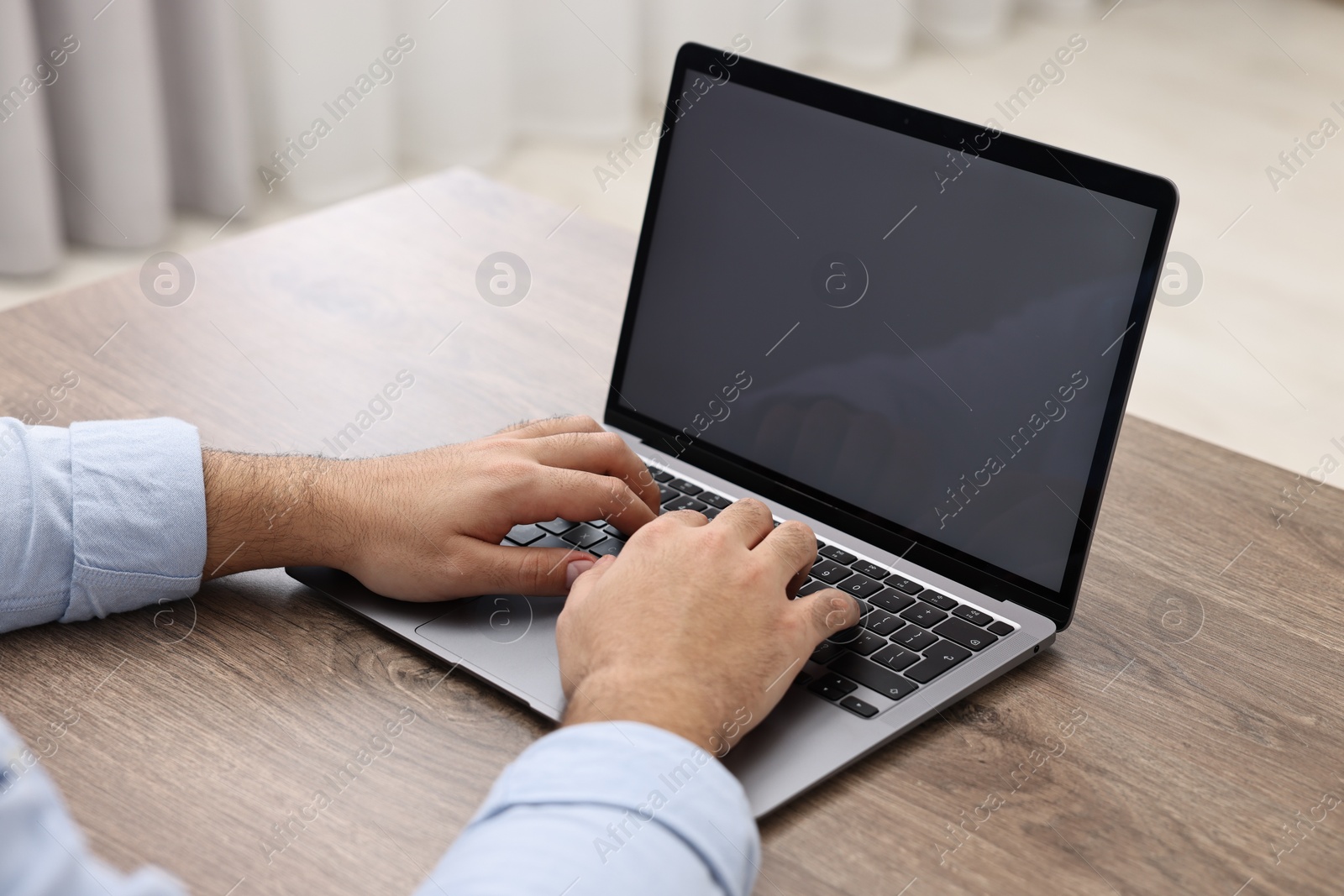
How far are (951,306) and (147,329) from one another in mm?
742

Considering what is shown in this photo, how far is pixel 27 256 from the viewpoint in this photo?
2498 millimetres

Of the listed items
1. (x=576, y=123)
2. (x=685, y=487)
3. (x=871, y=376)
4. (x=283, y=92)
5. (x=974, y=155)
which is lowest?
(x=576, y=123)

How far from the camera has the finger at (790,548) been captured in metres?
0.77

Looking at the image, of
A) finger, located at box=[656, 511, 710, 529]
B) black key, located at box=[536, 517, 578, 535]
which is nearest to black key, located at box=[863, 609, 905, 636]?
finger, located at box=[656, 511, 710, 529]

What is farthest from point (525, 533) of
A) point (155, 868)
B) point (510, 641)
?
point (155, 868)

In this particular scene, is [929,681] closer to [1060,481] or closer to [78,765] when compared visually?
[1060,481]

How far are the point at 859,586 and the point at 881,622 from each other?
0.04 m

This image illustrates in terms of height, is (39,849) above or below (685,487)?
above

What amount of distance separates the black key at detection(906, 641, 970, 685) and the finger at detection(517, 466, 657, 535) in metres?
→ 0.22

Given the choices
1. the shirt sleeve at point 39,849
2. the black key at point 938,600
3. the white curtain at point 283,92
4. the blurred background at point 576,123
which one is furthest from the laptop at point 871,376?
the white curtain at point 283,92

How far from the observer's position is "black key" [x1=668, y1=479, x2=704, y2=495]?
0.95 metres

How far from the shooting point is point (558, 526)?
0.90 m

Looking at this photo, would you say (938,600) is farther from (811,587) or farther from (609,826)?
(609,826)

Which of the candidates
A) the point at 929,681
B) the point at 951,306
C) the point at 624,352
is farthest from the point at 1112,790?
the point at 624,352
